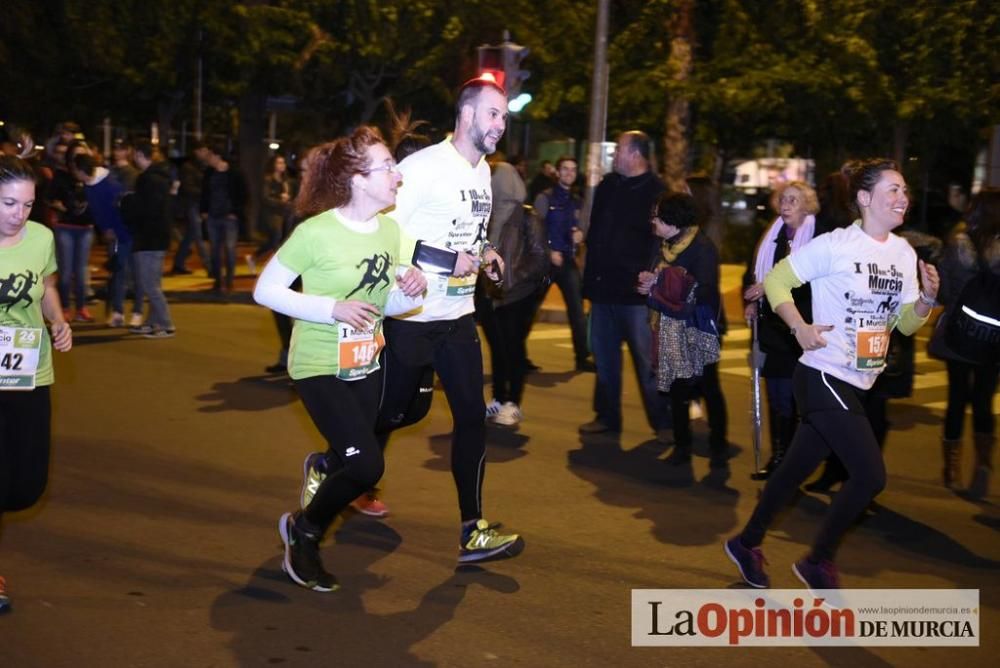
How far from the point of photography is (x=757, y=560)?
5777 mm

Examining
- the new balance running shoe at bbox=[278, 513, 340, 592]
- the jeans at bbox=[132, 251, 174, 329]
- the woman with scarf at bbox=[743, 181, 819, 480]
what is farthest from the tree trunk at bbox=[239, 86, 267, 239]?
the new balance running shoe at bbox=[278, 513, 340, 592]

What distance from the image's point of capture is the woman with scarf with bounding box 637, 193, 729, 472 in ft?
26.9

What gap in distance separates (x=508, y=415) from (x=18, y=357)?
4.71m

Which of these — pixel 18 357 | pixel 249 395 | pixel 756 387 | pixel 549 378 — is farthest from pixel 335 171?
pixel 549 378

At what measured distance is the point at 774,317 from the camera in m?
7.64

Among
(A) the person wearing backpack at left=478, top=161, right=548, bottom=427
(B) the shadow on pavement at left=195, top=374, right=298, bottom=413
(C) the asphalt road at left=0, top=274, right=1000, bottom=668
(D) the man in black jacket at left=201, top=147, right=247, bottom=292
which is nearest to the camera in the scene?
(C) the asphalt road at left=0, top=274, right=1000, bottom=668

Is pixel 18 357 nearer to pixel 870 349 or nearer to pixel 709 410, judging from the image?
pixel 870 349

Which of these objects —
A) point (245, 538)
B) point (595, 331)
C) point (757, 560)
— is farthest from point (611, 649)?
point (595, 331)

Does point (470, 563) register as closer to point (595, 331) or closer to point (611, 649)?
point (611, 649)

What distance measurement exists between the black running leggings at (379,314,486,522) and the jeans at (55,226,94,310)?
8730mm

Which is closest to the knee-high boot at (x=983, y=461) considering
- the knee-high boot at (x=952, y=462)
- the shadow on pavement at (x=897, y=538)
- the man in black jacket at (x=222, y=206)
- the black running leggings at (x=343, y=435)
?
the knee-high boot at (x=952, y=462)

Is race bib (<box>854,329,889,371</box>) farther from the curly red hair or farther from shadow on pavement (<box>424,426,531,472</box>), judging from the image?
shadow on pavement (<box>424,426,531,472</box>)

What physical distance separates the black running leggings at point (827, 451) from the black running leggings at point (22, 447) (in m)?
2.93

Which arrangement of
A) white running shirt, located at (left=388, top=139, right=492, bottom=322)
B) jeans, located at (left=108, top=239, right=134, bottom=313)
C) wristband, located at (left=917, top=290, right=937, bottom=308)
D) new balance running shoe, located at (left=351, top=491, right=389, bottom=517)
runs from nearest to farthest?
wristband, located at (left=917, top=290, right=937, bottom=308), white running shirt, located at (left=388, top=139, right=492, bottom=322), new balance running shoe, located at (left=351, top=491, right=389, bottom=517), jeans, located at (left=108, top=239, right=134, bottom=313)
